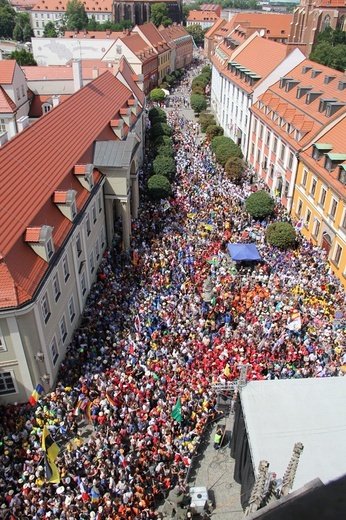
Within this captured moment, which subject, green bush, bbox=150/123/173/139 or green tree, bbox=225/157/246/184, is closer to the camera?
green tree, bbox=225/157/246/184

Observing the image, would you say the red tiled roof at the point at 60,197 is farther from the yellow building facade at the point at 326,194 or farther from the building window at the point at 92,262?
the yellow building facade at the point at 326,194

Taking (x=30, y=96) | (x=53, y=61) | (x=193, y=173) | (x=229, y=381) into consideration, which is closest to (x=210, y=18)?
(x=53, y=61)

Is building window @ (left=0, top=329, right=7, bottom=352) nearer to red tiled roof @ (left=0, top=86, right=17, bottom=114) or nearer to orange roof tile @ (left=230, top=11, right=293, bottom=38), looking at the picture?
red tiled roof @ (left=0, top=86, right=17, bottom=114)

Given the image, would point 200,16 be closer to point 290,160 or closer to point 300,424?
point 290,160

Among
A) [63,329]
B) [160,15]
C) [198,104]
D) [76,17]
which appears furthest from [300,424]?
[76,17]

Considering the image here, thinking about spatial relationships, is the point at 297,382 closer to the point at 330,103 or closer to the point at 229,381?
the point at 229,381

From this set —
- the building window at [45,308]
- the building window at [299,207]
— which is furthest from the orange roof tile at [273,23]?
the building window at [45,308]

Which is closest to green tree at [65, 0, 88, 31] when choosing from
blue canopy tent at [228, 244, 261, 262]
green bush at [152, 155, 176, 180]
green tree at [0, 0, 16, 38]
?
green tree at [0, 0, 16, 38]

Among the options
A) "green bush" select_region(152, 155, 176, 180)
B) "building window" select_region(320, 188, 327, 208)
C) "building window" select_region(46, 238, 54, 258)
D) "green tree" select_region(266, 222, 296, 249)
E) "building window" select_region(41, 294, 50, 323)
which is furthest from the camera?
"green bush" select_region(152, 155, 176, 180)
